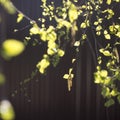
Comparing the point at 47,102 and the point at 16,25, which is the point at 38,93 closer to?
the point at 47,102

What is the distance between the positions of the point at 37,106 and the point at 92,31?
1081 mm

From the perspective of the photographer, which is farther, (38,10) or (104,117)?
(104,117)

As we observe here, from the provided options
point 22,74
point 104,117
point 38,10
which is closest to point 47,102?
point 22,74

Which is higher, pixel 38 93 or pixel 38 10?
pixel 38 10

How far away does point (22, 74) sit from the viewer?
4.47 meters

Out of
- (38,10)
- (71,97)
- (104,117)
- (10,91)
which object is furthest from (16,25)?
(104,117)

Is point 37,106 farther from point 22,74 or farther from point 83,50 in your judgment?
point 83,50

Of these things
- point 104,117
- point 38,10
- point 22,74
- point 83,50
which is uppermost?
point 38,10

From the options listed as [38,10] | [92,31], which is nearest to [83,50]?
[92,31]

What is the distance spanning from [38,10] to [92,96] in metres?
1.23

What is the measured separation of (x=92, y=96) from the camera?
473 cm

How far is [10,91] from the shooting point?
444 centimetres

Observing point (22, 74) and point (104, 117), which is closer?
point (22, 74)

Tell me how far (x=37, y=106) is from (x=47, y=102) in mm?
130
